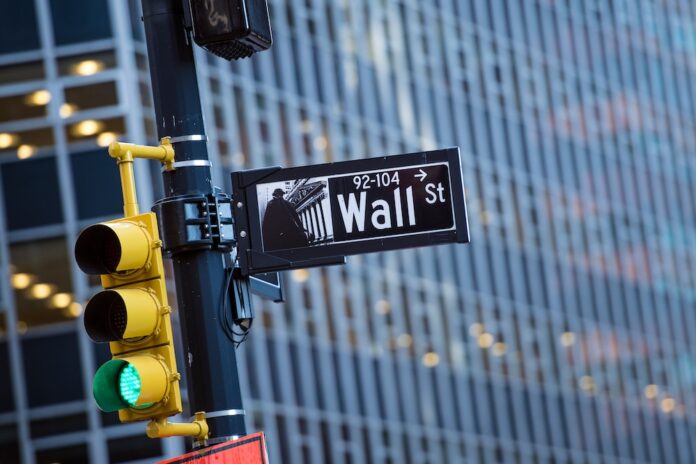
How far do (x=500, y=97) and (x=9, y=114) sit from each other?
1962 cm

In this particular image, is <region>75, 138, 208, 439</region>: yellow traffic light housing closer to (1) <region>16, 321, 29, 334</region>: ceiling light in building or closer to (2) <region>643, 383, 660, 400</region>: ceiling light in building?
(1) <region>16, 321, 29, 334</region>: ceiling light in building

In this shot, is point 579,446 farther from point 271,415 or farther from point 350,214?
point 350,214

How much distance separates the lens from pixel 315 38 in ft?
124

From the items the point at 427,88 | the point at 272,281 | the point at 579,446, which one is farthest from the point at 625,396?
the point at 272,281

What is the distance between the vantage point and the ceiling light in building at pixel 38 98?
101ft

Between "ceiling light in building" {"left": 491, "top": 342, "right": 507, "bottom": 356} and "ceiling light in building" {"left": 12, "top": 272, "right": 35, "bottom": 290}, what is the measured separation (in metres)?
16.8

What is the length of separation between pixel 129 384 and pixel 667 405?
159ft

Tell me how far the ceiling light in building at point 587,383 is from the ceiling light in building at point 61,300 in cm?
2196

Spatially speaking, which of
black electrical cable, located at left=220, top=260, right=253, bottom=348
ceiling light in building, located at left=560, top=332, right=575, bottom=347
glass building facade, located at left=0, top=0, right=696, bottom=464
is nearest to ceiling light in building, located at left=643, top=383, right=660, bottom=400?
glass building facade, located at left=0, top=0, right=696, bottom=464

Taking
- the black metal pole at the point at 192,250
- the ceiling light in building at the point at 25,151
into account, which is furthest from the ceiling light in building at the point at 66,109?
the black metal pole at the point at 192,250

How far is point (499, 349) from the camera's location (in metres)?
44.5

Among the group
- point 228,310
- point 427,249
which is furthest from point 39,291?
point 228,310

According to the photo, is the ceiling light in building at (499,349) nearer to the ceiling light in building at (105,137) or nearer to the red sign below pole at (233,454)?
the ceiling light in building at (105,137)

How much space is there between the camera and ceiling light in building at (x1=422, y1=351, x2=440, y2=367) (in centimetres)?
4056
